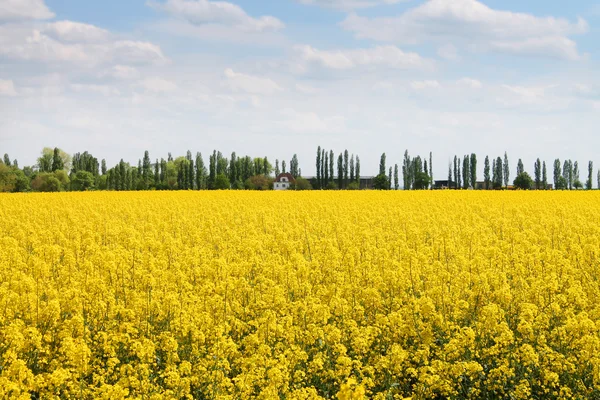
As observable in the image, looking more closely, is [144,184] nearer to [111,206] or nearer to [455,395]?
[111,206]

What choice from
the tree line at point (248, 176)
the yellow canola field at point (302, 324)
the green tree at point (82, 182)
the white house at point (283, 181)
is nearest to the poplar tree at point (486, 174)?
the tree line at point (248, 176)

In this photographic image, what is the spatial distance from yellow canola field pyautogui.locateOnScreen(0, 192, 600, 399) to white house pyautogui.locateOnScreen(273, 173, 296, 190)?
133 metres

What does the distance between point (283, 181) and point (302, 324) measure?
14369 cm

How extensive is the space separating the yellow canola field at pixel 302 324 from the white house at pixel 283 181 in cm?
13287

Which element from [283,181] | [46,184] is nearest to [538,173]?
[283,181]

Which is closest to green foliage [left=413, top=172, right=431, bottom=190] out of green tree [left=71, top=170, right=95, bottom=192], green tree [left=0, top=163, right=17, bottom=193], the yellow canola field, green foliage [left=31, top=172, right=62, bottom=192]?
green tree [left=71, top=170, right=95, bottom=192]

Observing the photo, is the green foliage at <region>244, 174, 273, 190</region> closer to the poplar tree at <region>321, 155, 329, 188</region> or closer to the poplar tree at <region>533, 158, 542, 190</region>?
the poplar tree at <region>321, 155, 329, 188</region>

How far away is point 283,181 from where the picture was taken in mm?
153625

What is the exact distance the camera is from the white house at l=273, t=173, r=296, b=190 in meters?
151

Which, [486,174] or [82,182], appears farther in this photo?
[486,174]

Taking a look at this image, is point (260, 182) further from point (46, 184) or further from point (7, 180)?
point (7, 180)

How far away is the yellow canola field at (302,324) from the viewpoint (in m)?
8.17

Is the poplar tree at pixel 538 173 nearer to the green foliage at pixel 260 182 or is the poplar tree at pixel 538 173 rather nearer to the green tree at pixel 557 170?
the green tree at pixel 557 170

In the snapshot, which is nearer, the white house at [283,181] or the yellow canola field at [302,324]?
the yellow canola field at [302,324]
